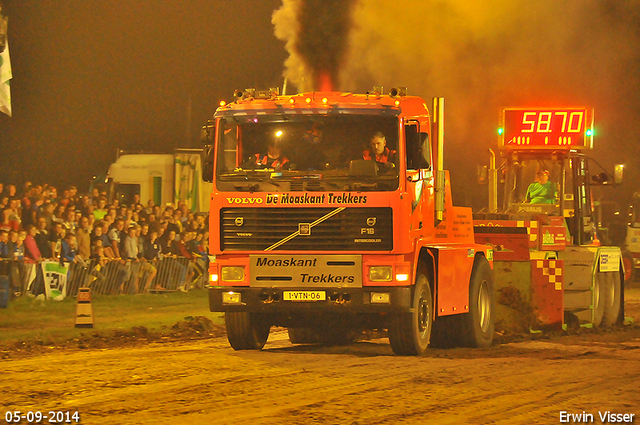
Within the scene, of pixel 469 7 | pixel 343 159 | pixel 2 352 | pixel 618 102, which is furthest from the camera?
pixel 618 102

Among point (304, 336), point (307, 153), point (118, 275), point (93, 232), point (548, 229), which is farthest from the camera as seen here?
point (118, 275)

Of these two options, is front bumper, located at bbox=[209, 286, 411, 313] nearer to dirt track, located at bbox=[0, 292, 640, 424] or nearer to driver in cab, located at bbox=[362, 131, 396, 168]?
dirt track, located at bbox=[0, 292, 640, 424]

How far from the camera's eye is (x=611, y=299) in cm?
1859

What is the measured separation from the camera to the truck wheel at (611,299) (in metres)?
18.4

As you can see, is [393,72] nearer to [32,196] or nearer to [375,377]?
[32,196]

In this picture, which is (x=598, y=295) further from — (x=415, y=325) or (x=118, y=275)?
(x=118, y=275)

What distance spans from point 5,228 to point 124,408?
10.8m

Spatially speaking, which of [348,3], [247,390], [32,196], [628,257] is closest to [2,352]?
[247,390]

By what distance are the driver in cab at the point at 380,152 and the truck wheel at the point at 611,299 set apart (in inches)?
321

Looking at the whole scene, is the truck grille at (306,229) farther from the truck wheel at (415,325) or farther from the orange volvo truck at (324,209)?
the truck wheel at (415,325)

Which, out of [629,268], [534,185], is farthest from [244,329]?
[629,268]

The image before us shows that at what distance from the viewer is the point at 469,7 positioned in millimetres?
24422

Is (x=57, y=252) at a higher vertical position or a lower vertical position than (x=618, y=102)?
lower

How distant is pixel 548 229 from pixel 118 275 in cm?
882
